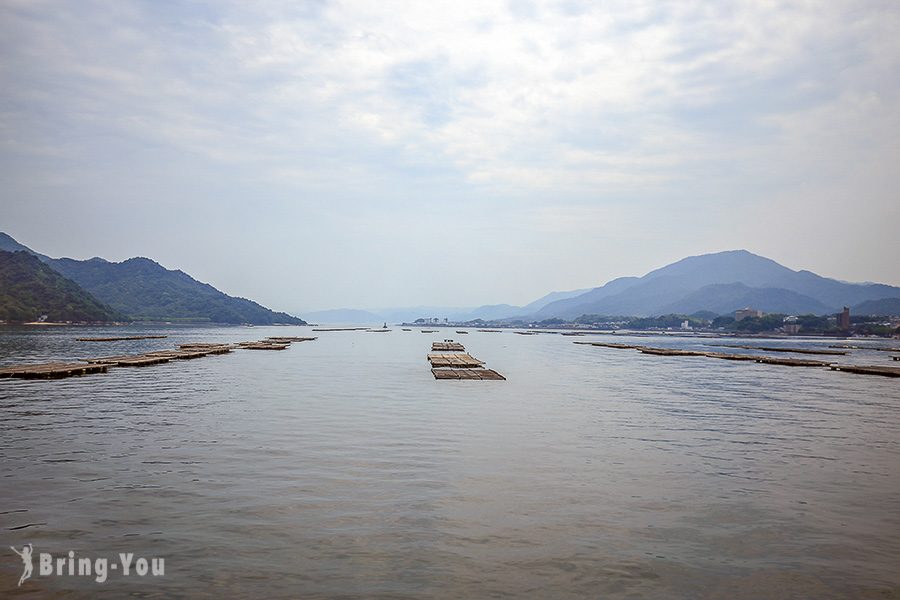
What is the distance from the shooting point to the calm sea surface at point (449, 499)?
938 centimetres

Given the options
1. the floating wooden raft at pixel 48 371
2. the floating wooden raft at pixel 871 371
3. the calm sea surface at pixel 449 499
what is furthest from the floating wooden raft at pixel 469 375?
the floating wooden raft at pixel 871 371

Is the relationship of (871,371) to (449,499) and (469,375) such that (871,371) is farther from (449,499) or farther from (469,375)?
(449,499)

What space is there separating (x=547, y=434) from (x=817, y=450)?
32.4 ft

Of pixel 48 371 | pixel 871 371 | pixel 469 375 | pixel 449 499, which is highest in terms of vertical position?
pixel 48 371

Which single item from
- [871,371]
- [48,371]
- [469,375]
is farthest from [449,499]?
[871,371]

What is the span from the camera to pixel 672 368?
2603 inches

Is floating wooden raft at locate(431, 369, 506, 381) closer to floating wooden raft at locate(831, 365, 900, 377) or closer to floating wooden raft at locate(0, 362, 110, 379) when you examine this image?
floating wooden raft at locate(0, 362, 110, 379)

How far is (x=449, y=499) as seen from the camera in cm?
1379

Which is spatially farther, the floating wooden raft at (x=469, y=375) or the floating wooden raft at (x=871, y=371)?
the floating wooden raft at (x=871, y=371)

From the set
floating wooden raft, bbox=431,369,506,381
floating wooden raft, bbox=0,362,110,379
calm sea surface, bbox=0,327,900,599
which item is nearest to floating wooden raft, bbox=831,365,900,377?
calm sea surface, bbox=0,327,900,599

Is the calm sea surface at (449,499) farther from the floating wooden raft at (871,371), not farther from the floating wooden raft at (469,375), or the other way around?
the floating wooden raft at (871,371)

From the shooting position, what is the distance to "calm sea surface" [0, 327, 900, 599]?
938cm

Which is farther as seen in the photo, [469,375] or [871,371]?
[871,371]

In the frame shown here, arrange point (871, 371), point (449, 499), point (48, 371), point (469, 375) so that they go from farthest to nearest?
point (871, 371) < point (469, 375) < point (48, 371) < point (449, 499)
